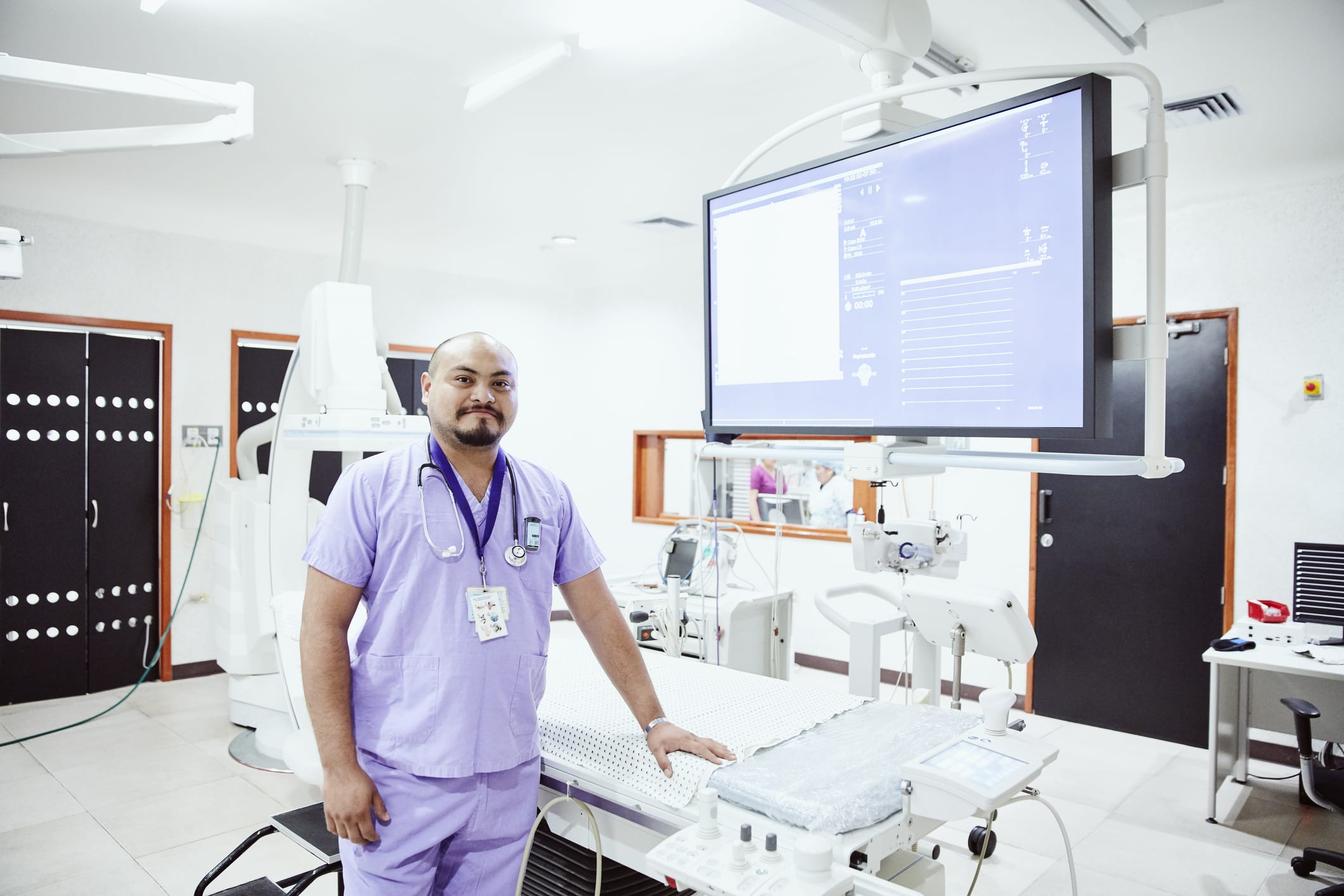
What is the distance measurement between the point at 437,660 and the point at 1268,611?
3.59m

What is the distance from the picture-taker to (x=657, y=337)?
6.46 metres

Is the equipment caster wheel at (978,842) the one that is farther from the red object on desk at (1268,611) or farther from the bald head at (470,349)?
the bald head at (470,349)

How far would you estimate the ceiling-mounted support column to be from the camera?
418 cm

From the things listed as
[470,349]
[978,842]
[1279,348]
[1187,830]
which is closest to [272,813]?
[470,349]

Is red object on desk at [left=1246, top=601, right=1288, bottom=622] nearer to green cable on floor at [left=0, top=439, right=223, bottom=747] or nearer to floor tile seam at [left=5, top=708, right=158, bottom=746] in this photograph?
green cable on floor at [left=0, top=439, right=223, bottom=747]

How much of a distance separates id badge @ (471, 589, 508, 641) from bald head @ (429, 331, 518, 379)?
18.4 inches

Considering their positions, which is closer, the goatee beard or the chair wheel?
the goatee beard

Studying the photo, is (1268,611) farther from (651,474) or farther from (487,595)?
(651,474)

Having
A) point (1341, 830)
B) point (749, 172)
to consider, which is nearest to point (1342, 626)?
point (1341, 830)

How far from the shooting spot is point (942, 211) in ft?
5.06

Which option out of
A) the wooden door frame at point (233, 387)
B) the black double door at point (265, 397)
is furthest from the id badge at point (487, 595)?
the wooden door frame at point (233, 387)

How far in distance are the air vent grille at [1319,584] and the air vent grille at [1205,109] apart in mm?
1779

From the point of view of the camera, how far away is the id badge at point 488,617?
160 centimetres

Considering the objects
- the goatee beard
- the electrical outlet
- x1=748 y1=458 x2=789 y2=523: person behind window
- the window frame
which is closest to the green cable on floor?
the electrical outlet
